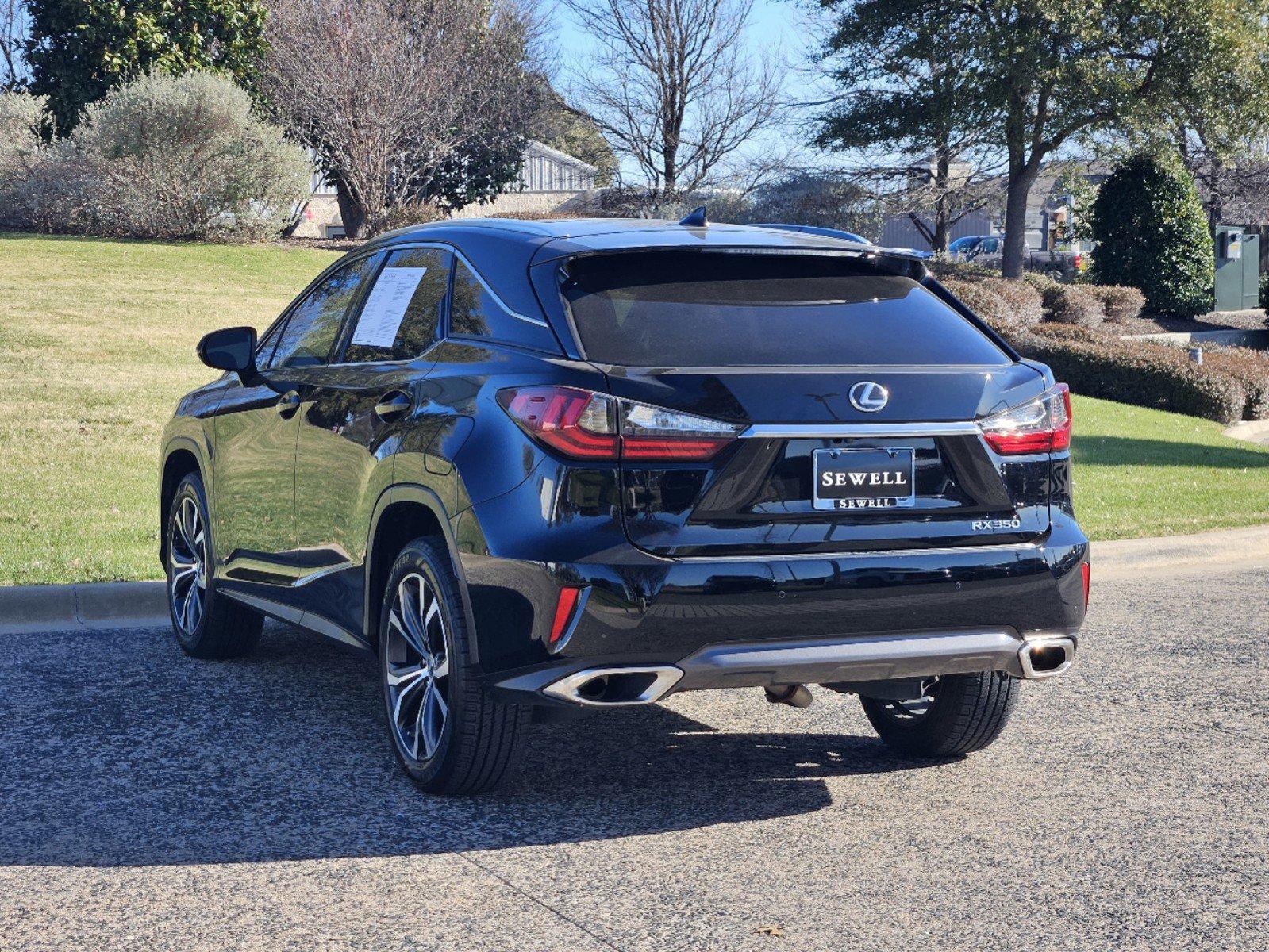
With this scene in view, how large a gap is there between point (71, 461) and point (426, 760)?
8249 millimetres

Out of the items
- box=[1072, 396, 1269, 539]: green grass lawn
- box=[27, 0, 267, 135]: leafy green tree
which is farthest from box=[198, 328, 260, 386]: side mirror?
box=[27, 0, 267, 135]: leafy green tree

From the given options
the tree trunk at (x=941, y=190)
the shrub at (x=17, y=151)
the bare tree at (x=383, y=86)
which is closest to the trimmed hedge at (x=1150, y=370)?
the tree trunk at (x=941, y=190)

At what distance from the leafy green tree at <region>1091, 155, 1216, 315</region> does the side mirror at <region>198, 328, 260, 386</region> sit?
3037cm

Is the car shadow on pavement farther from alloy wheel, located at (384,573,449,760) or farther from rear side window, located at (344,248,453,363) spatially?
rear side window, located at (344,248,453,363)

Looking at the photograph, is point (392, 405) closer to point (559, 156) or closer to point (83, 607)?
point (83, 607)

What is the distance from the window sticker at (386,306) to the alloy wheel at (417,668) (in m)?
1.00

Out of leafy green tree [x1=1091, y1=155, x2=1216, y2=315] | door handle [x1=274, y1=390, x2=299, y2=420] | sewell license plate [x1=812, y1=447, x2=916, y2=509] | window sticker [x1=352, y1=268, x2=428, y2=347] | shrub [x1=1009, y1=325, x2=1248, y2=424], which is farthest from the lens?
leafy green tree [x1=1091, y1=155, x2=1216, y2=315]

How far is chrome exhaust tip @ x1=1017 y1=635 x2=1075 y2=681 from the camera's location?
14.9 ft

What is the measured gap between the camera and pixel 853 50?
33844 millimetres

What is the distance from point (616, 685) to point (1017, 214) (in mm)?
31546

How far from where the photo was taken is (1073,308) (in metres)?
28.8

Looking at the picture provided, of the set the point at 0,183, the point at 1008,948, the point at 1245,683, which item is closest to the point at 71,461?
the point at 1245,683

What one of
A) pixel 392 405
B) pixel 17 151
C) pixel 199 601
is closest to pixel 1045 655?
pixel 392 405

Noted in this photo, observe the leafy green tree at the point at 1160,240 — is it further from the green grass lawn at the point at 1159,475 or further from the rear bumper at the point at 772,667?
the rear bumper at the point at 772,667
